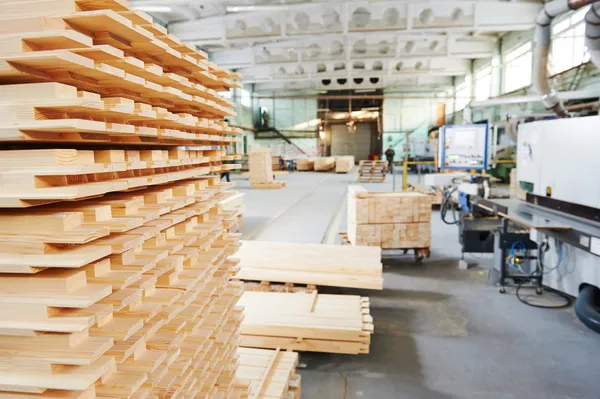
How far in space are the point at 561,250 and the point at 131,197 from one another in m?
5.72

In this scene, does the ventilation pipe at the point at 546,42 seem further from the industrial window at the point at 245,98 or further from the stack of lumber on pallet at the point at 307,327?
the industrial window at the point at 245,98

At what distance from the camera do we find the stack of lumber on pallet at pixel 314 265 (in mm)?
4770

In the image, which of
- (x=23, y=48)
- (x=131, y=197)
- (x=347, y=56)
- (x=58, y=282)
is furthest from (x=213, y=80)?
(x=347, y=56)

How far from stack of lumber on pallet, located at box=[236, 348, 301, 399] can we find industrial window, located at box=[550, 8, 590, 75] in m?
12.7

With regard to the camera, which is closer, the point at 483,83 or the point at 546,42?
the point at 546,42

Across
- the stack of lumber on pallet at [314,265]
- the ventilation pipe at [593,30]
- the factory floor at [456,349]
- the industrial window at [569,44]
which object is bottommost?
the factory floor at [456,349]

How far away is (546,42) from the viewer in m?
9.19

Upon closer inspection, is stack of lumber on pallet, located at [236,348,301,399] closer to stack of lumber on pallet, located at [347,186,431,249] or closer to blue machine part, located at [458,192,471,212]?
stack of lumber on pallet, located at [347,186,431,249]

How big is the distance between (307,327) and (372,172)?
655 inches

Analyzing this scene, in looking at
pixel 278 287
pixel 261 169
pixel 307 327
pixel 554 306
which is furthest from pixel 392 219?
pixel 261 169

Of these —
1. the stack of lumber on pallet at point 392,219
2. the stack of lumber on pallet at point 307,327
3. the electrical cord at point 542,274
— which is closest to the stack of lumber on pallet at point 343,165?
the stack of lumber on pallet at point 392,219

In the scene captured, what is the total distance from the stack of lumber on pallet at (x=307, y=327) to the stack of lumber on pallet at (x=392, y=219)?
262cm

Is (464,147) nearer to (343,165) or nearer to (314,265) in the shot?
(314,265)

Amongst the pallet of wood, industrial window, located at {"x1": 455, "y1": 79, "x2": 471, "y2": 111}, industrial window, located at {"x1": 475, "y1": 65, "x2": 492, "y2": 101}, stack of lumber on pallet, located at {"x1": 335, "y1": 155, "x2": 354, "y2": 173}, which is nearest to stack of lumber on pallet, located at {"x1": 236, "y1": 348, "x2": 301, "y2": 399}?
the pallet of wood
